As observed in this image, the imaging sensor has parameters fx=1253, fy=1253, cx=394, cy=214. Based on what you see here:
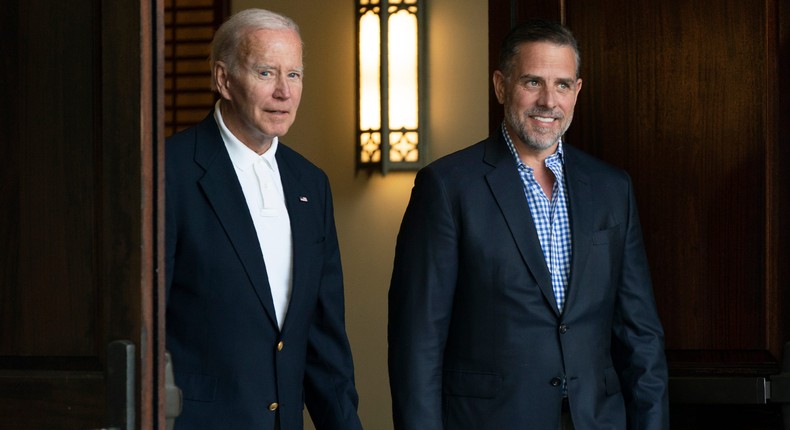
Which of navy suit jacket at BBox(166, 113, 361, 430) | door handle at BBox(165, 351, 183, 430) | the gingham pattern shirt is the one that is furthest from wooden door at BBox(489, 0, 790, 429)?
door handle at BBox(165, 351, 183, 430)

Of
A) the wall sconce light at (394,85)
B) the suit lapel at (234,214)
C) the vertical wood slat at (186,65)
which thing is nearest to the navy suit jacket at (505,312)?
the suit lapel at (234,214)

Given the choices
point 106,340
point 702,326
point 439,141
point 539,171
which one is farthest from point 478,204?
point 439,141

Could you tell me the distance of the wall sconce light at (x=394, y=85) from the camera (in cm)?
521

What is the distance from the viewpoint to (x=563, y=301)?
9.15ft

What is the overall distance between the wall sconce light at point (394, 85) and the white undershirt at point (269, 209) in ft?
7.92

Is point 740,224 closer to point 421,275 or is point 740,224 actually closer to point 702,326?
point 702,326

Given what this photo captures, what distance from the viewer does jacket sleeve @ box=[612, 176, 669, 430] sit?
114 inches

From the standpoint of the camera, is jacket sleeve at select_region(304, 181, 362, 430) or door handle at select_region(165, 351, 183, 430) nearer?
door handle at select_region(165, 351, 183, 430)

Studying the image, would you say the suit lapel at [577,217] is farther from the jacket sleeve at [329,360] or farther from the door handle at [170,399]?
the door handle at [170,399]

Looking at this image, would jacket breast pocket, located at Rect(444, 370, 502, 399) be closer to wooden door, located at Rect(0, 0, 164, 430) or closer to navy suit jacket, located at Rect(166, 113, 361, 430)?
navy suit jacket, located at Rect(166, 113, 361, 430)

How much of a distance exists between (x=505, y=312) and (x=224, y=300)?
0.62 m

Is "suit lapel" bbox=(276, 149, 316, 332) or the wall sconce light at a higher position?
the wall sconce light

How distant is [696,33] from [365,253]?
246 centimetres

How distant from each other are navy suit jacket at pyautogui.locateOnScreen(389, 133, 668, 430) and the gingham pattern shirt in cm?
2
